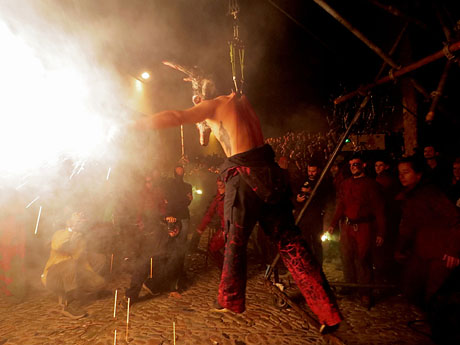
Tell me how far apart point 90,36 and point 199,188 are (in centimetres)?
867

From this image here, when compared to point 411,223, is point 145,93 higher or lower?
Answer: higher

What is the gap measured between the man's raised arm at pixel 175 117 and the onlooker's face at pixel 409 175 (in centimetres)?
359

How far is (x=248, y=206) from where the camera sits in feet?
7.16

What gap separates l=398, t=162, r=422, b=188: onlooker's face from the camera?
420 centimetres

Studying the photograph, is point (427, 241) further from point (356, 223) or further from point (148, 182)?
point (148, 182)

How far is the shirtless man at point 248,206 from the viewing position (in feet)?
7.04

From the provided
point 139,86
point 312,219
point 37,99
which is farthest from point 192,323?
point 139,86

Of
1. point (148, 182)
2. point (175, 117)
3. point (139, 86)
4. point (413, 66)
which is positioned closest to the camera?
A: point (175, 117)

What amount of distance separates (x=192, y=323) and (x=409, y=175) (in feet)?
13.0

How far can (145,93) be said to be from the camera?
1048 centimetres

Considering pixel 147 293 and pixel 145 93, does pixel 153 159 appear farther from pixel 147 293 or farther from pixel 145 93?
pixel 147 293

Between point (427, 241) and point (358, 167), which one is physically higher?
point (358, 167)

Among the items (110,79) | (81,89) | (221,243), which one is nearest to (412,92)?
(221,243)

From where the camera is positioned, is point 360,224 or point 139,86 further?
point 139,86
